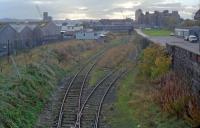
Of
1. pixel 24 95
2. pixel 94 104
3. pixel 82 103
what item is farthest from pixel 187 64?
pixel 24 95

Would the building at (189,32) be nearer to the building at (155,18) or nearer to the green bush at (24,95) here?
the green bush at (24,95)

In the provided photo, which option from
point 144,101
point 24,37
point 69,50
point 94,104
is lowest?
point 94,104

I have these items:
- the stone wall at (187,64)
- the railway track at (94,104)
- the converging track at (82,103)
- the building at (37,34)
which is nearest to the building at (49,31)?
the building at (37,34)

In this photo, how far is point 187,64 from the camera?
24.4 m

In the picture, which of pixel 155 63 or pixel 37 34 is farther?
pixel 37 34

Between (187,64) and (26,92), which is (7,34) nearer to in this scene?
(26,92)

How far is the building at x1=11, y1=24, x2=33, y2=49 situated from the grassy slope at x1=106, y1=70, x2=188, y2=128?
36928 mm

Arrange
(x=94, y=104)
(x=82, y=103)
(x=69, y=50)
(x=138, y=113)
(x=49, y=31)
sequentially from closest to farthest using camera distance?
(x=138, y=113) < (x=94, y=104) < (x=82, y=103) < (x=69, y=50) < (x=49, y=31)

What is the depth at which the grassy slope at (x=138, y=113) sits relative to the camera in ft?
66.2

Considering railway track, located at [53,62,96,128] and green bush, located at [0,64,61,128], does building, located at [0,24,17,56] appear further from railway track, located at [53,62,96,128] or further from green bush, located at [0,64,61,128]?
green bush, located at [0,64,61,128]

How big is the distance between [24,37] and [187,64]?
1988 inches

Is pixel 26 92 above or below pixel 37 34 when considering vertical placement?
below

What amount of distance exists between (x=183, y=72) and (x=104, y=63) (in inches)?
791

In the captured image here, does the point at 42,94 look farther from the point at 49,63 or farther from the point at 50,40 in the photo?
the point at 50,40
